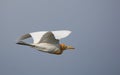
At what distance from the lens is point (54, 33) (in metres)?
0.66

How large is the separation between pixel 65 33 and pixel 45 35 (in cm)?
6

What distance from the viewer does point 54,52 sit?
0.64 m

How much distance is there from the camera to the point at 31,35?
68 centimetres

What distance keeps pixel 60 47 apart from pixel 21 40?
11 centimetres

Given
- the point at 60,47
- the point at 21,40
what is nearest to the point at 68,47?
the point at 60,47

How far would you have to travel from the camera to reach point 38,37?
667 mm

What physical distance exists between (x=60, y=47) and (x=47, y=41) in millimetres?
42

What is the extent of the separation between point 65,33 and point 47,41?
0.06 m

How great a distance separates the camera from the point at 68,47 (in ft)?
2.22

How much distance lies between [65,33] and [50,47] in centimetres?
7

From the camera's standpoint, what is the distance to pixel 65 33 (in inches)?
26.8

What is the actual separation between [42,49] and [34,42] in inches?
1.5

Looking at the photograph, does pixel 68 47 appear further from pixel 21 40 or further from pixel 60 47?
pixel 21 40
